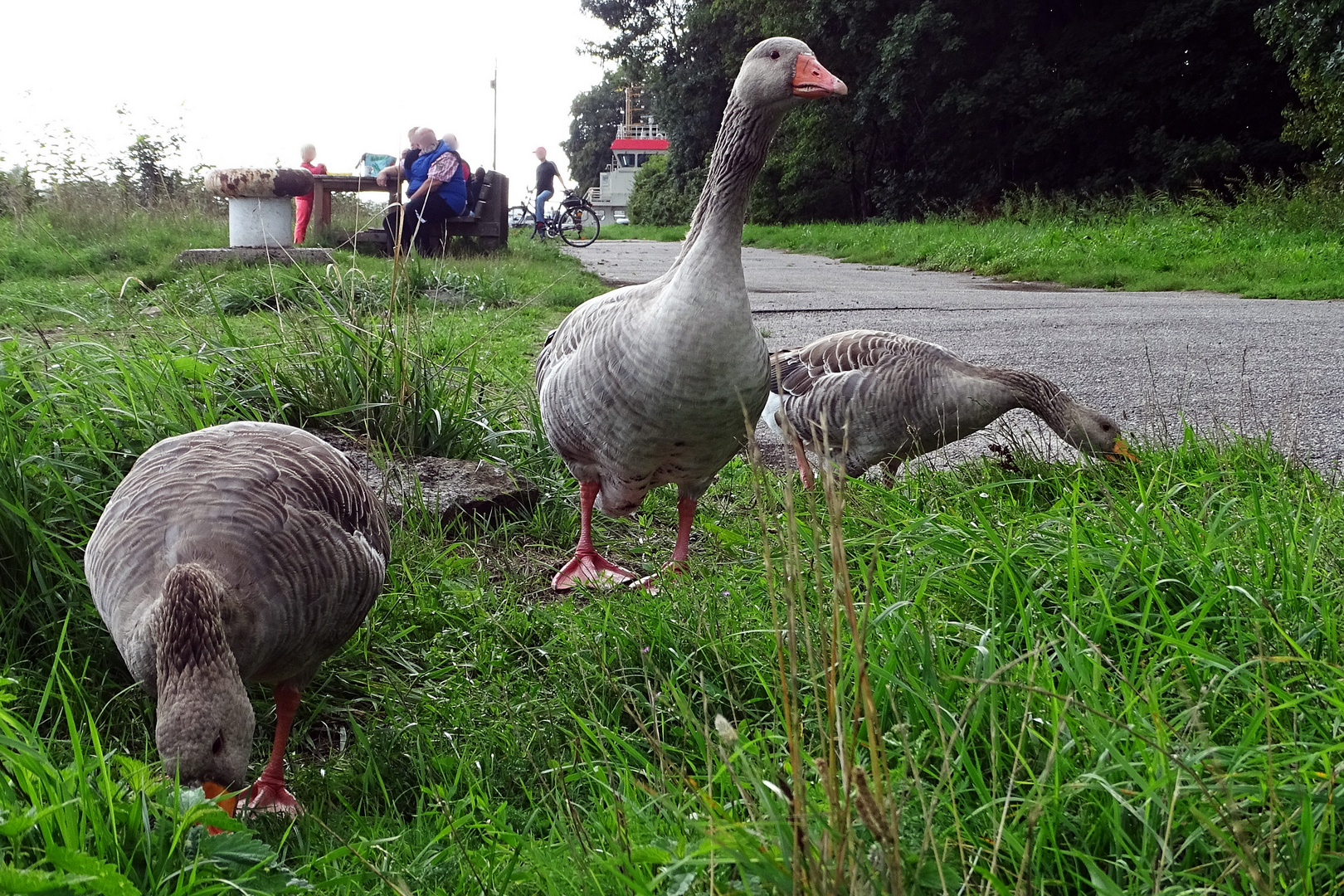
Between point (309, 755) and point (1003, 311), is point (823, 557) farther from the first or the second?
point (1003, 311)

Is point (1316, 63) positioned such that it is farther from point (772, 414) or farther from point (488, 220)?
point (772, 414)

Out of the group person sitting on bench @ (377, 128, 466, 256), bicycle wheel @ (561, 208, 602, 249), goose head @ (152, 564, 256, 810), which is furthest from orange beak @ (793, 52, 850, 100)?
bicycle wheel @ (561, 208, 602, 249)

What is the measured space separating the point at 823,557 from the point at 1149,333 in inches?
265

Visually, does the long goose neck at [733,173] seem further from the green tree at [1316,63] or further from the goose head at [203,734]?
the green tree at [1316,63]

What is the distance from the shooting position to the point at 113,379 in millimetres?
4156

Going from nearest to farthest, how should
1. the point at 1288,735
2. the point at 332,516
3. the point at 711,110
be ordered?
the point at 1288,735
the point at 332,516
the point at 711,110

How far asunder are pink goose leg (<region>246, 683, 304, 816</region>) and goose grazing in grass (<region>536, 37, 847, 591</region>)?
131 centimetres

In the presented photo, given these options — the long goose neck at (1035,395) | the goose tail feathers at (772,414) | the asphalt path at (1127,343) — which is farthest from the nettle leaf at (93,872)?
the long goose neck at (1035,395)

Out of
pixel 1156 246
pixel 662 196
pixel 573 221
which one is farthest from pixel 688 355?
pixel 662 196

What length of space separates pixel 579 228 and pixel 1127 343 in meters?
20.8

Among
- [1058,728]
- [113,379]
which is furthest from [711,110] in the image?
[1058,728]

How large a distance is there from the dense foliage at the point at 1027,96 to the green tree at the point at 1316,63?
5.28 metres

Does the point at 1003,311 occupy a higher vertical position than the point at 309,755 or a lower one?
higher

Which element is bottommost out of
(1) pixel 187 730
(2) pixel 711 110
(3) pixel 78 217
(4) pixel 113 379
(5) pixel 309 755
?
(5) pixel 309 755
